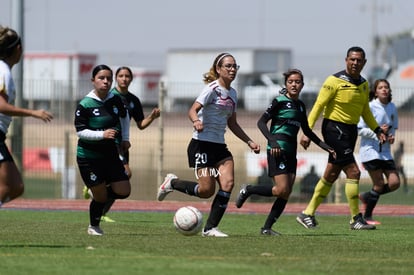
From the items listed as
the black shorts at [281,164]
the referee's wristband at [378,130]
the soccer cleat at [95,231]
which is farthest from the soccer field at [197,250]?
the referee's wristband at [378,130]

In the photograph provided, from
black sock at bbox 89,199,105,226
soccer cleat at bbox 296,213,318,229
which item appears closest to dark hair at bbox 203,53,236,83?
black sock at bbox 89,199,105,226

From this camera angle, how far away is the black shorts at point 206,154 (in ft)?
44.4

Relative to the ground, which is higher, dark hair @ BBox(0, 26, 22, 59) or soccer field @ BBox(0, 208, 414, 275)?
dark hair @ BBox(0, 26, 22, 59)

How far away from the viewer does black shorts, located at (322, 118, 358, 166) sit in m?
15.6

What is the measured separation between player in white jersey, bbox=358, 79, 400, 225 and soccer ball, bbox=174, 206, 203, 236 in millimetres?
4413

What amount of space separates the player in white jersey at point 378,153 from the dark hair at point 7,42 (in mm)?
7053

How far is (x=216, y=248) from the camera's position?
39.0ft

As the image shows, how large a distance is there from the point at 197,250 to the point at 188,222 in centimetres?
178

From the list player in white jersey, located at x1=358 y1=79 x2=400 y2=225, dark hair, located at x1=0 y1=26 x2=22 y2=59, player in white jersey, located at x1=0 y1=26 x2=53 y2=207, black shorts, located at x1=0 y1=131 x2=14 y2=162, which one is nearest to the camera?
player in white jersey, located at x1=0 y1=26 x2=53 y2=207

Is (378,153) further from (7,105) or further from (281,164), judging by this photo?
(7,105)

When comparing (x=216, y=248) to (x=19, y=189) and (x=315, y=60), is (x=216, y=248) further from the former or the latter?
(x=315, y=60)

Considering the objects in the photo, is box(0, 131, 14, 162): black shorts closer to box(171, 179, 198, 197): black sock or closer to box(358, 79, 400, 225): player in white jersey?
box(171, 179, 198, 197): black sock

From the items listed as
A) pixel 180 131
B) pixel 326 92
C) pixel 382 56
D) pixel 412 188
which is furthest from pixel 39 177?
pixel 382 56

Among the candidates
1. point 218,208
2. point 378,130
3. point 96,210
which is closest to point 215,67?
point 218,208
